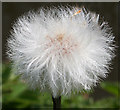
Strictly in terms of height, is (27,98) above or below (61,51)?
above

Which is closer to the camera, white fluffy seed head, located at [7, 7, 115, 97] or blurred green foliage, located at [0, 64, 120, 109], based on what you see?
white fluffy seed head, located at [7, 7, 115, 97]

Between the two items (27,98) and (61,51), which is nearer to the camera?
(61,51)

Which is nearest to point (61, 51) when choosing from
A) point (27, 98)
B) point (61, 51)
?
point (61, 51)

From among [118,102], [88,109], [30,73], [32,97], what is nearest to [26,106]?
[32,97]

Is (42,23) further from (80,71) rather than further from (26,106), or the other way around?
(26,106)

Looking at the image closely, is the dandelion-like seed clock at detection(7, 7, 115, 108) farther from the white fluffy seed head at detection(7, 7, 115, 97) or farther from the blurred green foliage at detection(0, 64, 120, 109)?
the blurred green foliage at detection(0, 64, 120, 109)

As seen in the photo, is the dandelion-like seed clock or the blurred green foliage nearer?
the dandelion-like seed clock

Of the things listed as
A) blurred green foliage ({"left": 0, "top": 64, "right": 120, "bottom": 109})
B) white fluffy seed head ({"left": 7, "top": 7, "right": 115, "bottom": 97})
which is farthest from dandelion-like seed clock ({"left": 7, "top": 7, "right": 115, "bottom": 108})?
blurred green foliage ({"left": 0, "top": 64, "right": 120, "bottom": 109})

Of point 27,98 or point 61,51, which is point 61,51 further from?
point 27,98
